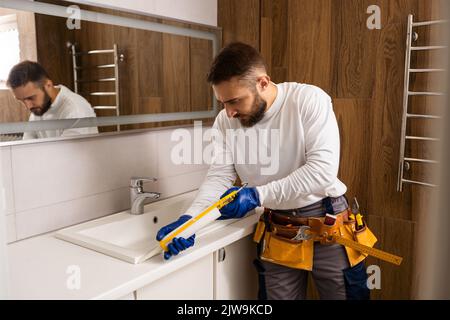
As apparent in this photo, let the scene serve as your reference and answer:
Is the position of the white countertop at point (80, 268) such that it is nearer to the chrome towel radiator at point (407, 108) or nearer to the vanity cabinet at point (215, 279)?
the vanity cabinet at point (215, 279)

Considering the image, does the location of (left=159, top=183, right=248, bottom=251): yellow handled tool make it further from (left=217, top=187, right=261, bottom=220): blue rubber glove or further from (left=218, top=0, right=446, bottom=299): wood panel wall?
(left=218, top=0, right=446, bottom=299): wood panel wall

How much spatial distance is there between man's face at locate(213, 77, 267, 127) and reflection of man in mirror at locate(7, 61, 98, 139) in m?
0.57

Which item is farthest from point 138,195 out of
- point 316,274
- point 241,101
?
point 316,274

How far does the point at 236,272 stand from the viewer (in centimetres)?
176

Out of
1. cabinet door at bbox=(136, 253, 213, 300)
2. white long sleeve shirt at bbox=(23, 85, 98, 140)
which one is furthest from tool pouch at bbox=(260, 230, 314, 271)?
white long sleeve shirt at bbox=(23, 85, 98, 140)

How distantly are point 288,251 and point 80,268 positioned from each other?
77 centimetres

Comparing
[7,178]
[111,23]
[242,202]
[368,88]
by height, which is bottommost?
[242,202]

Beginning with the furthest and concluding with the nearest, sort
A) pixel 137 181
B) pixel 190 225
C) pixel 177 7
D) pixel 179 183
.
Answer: pixel 179 183 → pixel 177 7 → pixel 137 181 → pixel 190 225

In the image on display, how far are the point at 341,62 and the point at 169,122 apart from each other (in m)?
0.91

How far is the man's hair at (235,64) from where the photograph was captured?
1.50 m

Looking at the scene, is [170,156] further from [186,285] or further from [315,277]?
[315,277]

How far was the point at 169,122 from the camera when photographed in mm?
2104
